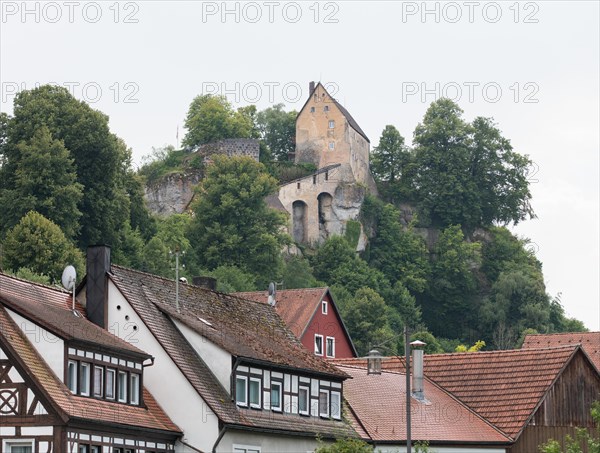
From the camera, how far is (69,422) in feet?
138

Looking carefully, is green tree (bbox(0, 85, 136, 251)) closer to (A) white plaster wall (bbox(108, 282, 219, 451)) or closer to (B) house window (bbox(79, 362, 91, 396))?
(A) white plaster wall (bbox(108, 282, 219, 451))

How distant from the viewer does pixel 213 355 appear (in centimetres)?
4981

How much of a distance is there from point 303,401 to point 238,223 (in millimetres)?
83368

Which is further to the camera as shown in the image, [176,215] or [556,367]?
[176,215]

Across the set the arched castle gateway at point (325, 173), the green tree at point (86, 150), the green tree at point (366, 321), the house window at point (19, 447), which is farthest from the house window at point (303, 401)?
the arched castle gateway at point (325, 173)

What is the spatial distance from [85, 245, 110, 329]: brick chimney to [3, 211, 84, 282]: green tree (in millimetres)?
43022

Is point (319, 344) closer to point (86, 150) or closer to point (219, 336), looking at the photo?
point (86, 150)

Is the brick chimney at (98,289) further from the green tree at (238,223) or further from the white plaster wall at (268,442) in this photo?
the green tree at (238,223)

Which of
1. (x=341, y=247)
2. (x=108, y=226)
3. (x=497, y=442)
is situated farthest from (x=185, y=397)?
(x=341, y=247)

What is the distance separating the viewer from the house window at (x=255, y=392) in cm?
5053

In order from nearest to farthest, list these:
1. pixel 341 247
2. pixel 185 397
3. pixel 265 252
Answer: pixel 185 397 → pixel 265 252 → pixel 341 247

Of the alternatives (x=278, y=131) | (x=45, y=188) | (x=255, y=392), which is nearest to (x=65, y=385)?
(x=255, y=392)

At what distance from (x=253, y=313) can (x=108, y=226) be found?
170 ft

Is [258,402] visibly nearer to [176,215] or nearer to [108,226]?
[108,226]
